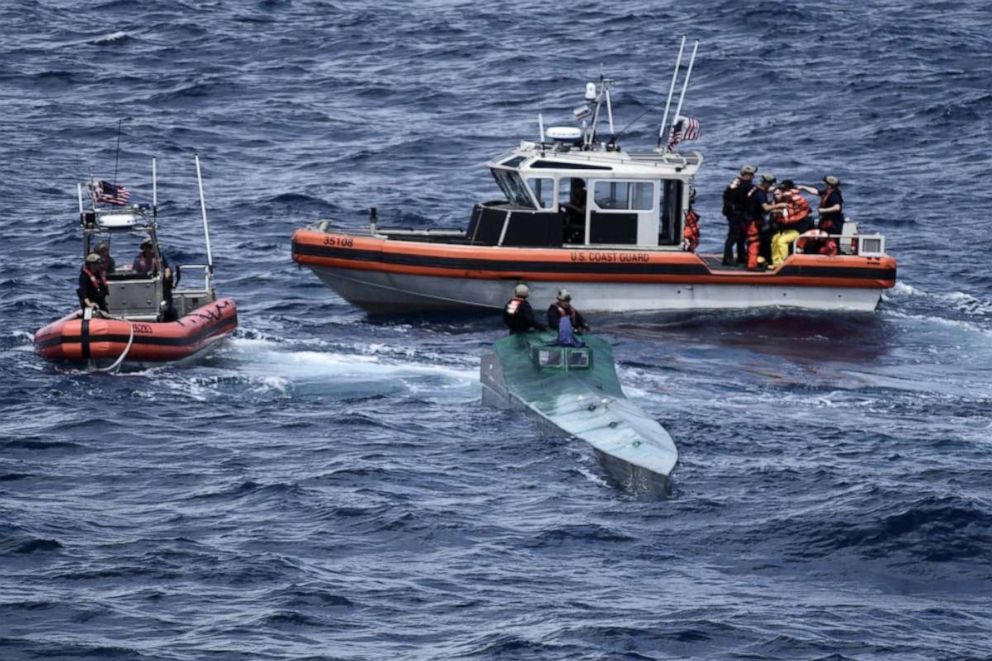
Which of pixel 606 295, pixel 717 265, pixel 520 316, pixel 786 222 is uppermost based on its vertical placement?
pixel 786 222

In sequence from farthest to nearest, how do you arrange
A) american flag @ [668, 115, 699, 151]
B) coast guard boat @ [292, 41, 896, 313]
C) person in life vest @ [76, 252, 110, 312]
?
american flag @ [668, 115, 699, 151]
coast guard boat @ [292, 41, 896, 313]
person in life vest @ [76, 252, 110, 312]

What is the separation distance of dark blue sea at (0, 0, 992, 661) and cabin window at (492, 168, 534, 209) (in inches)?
99.2

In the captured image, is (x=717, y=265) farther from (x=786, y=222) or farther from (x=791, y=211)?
(x=791, y=211)

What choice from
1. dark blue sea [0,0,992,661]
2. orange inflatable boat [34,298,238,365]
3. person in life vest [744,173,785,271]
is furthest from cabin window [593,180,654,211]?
orange inflatable boat [34,298,238,365]

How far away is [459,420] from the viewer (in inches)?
1105

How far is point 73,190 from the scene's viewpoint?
44.4 metres

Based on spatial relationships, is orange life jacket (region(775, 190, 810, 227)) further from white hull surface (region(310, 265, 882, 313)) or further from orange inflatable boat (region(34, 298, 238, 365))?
orange inflatable boat (region(34, 298, 238, 365))

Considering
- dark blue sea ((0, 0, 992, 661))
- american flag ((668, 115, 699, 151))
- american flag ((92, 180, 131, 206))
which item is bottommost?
dark blue sea ((0, 0, 992, 661))

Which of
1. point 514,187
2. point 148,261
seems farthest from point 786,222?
point 148,261

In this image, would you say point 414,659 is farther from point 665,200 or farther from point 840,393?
point 665,200

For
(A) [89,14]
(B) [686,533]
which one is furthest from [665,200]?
(A) [89,14]

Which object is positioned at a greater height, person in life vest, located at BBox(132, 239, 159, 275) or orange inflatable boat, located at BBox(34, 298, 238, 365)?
person in life vest, located at BBox(132, 239, 159, 275)

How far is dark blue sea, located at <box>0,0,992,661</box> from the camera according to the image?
20.4 meters

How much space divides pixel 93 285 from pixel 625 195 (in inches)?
403
